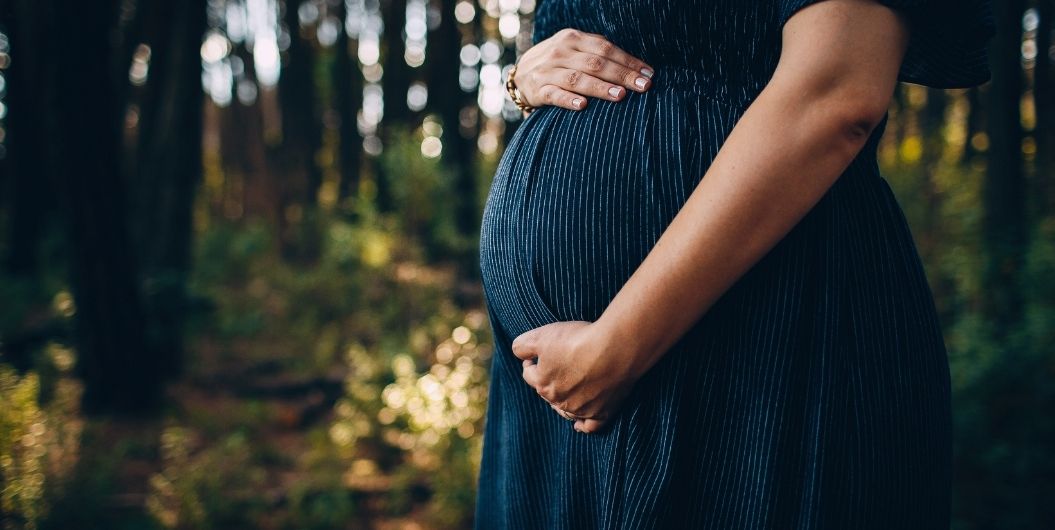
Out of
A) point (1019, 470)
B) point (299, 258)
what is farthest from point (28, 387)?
point (299, 258)

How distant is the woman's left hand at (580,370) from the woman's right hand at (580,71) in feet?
1.14

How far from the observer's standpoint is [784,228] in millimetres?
737

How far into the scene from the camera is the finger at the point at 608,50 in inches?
35.9

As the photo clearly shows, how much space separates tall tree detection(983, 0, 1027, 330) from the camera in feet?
14.9

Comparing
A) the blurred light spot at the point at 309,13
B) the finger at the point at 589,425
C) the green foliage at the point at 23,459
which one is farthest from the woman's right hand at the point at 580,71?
the blurred light spot at the point at 309,13

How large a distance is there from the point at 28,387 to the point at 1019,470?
4410 millimetres

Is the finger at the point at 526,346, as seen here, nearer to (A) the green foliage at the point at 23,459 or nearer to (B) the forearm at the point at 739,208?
(B) the forearm at the point at 739,208

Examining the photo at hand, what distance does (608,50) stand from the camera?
3.07 ft

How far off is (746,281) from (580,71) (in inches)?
15.8

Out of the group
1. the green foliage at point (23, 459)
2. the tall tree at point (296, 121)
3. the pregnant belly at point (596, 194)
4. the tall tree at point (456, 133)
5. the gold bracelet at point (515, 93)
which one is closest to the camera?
the pregnant belly at point (596, 194)

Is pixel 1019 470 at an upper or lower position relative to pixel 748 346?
lower

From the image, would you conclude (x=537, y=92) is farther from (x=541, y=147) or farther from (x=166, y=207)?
(x=166, y=207)

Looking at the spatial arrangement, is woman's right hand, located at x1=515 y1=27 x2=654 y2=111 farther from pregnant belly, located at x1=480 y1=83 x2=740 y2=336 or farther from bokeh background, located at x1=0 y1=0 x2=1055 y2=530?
bokeh background, located at x1=0 y1=0 x2=1055 y2=530

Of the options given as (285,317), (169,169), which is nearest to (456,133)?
(285,317)
